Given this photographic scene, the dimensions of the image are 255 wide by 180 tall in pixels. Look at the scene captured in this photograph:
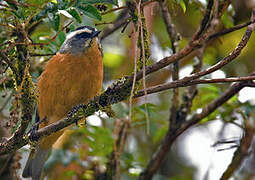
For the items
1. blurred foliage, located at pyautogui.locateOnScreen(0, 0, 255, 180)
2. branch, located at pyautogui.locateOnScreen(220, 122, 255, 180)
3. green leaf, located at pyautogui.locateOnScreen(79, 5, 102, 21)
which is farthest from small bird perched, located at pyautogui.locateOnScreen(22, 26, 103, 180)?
branch, located at pyautogui.locateOnScreen(220, 122, 255, 180)

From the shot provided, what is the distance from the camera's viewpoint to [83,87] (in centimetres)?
411

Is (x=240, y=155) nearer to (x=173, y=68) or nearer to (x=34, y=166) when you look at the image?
(x=173, y=68)

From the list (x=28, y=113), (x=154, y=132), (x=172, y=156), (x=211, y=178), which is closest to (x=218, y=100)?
(x=211, y=178)

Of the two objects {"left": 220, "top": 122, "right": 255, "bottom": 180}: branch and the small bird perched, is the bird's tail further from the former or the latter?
{"left": 220, "top": 122, "right": 255, "bottom": 180}: branch

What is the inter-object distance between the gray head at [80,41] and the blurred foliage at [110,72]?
136mm

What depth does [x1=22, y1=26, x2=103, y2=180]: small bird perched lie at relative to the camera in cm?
411

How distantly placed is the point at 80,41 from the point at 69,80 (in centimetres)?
59

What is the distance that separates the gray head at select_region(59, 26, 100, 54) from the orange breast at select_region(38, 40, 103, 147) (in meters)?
0.09

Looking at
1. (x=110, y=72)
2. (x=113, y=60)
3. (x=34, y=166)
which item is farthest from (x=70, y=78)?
(x=113, y=60)

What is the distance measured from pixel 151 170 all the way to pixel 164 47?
170cm

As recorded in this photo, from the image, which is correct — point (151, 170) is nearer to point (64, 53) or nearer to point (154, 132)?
point (154, 132)

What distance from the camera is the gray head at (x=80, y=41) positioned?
4.35 m

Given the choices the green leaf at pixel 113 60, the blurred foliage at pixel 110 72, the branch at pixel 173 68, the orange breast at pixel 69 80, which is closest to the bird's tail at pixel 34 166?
the blurred foliage at pixel 110 72

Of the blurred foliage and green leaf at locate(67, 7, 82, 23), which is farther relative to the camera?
the blurred foliage
